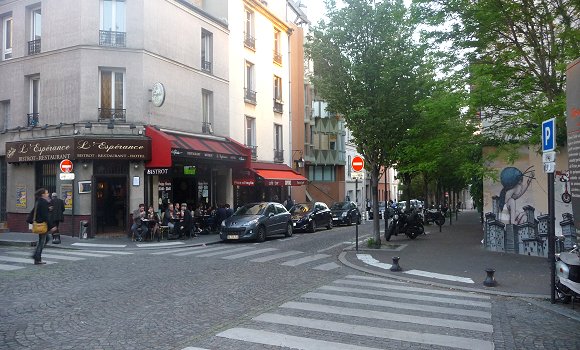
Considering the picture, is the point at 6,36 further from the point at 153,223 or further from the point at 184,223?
the point at 184,223

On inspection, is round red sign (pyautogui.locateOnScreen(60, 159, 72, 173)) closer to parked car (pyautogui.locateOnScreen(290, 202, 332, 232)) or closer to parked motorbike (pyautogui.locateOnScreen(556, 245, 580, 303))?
parked car (pyautogui.locateOnScreen(290, 202, 332, 232))

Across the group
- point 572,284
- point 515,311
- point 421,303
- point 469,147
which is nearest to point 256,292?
point 421,303

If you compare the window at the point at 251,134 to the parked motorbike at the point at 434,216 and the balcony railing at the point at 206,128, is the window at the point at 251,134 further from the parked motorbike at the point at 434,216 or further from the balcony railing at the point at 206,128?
the parked motorbike at the point at 434,216

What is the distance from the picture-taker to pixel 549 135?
8.54m

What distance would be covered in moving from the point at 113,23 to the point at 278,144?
15639 millimetres

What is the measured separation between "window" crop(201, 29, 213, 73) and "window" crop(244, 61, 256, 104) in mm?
4219

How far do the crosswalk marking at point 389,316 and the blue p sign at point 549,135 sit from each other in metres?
3.49

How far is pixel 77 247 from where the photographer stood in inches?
656

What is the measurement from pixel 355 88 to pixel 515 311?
33.2ft

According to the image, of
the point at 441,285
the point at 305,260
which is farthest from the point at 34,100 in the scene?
the point at 441,285

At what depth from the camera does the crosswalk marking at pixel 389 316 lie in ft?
22.7

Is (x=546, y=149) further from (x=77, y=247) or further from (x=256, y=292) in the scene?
(x=77, y=247)

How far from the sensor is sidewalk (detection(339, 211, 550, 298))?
10117mm

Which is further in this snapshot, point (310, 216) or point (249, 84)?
point (249, 84)
